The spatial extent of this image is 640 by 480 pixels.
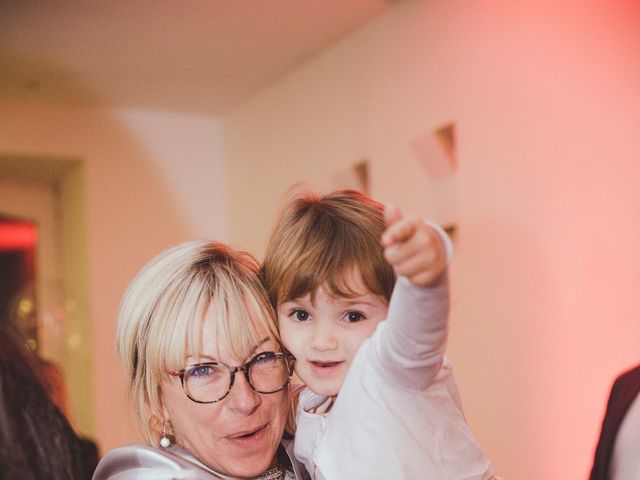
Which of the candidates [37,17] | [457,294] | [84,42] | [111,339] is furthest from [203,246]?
[111,339]

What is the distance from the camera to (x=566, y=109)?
3.68 metres

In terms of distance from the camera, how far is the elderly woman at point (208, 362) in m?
1.63

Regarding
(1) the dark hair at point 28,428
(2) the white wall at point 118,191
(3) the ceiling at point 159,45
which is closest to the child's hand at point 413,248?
(1) the dark hair at point 28,428

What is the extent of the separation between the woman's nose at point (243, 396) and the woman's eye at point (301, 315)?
150mm

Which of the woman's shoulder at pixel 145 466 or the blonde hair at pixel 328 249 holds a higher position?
A: the blonde hair at pixel 328 249

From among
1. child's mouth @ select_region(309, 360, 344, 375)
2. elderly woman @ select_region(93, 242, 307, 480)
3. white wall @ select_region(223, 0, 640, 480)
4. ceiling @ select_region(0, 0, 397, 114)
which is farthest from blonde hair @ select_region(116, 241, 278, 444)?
ceiling @ select_region(0, 0, 397, 114)

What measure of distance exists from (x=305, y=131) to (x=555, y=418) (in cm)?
282

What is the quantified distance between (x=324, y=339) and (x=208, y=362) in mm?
243

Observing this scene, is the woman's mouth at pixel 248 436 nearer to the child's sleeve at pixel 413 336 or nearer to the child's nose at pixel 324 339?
the child's nose at pixel 324 339

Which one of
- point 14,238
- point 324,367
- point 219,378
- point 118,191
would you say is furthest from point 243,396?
point 14,238

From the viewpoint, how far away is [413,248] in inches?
42.2

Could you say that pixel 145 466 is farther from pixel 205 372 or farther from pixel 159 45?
pixel 159 45

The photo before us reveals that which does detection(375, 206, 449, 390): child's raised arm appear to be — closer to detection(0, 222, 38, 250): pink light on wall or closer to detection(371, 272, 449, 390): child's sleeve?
detection(371, 272, 449, 390): child's sleeve

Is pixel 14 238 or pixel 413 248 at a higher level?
pixel 14 238
